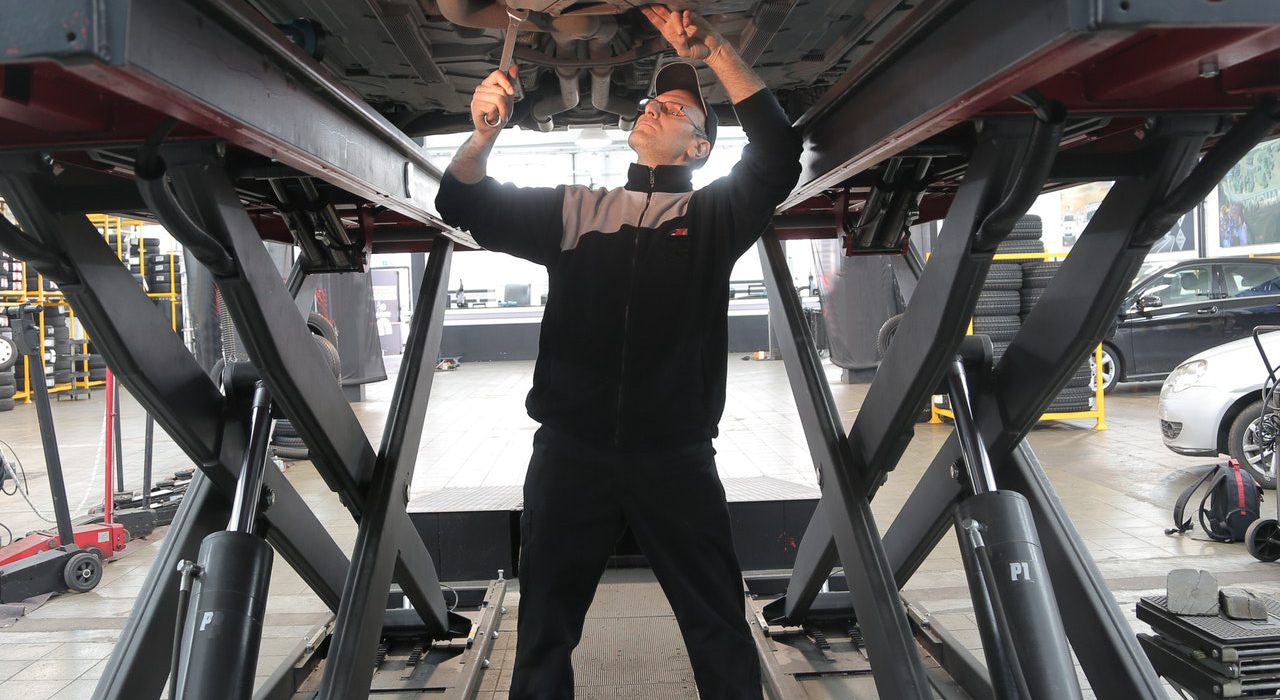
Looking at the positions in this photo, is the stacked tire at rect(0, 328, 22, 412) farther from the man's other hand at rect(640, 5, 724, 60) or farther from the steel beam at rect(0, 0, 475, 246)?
the man's other hand at rect(640, 5, 724, 60)

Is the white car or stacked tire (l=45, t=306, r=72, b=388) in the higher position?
stacked tire (l=45, t=306, r=72, b=388)

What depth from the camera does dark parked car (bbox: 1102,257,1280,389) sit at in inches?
329

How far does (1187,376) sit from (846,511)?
14.9ft

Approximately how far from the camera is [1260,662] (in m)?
1.90

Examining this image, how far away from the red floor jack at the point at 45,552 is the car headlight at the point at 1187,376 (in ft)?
20.3

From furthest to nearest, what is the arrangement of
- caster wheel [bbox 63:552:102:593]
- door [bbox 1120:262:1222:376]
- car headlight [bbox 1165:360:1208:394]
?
1. door [bbox 1120:262:1222:376]
2. car headlight [bbox 1165:360:1208:394]
3. caster wheel [bbox 63:552:102:593]

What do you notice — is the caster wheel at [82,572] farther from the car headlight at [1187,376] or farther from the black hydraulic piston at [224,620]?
the car headlight at [1187,376]

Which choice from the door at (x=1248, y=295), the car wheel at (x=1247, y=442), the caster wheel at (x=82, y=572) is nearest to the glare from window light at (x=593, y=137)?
the caster wheel at (x=82, y=572)

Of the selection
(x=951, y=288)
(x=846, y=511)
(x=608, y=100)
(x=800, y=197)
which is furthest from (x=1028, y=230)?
(x=951, y=288)

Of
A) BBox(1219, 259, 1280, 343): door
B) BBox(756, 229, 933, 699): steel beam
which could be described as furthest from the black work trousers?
BBox(1219, 259, 1280, 343): door

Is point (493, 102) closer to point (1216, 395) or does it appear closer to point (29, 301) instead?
point (1216, 395)

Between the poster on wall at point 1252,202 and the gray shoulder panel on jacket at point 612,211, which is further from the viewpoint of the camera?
the poster on wall at point 1252,202

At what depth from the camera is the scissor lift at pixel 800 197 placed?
1.15 m

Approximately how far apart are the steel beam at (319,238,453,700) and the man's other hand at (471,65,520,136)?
0.92 m
